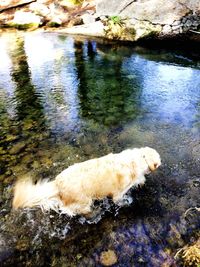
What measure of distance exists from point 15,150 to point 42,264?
8.39ft

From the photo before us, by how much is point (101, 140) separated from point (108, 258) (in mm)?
2618

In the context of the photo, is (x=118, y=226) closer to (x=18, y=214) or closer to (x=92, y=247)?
(x=92, y=247)

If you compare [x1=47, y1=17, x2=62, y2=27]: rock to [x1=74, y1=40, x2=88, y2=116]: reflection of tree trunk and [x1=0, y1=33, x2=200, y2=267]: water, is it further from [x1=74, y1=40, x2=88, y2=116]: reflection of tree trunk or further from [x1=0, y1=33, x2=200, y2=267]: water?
[x1=0, y1=33, x2=200, y2=267]: water

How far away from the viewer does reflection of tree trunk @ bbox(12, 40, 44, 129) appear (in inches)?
266

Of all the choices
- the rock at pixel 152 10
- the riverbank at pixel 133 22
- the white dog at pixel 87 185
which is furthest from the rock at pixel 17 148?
the rock at pixel 152 10

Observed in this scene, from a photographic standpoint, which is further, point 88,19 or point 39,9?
point 39,9

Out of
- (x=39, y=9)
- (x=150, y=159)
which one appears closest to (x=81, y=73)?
(x=150, y=159)

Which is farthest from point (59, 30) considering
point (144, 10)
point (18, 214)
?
point (18, 214)

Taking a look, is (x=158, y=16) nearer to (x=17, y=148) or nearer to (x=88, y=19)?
(x=88, y=19)

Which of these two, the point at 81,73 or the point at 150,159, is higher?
the point at 150,159

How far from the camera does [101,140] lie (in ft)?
18.4

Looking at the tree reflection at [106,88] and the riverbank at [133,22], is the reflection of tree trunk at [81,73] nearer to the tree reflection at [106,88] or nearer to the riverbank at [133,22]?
the tree reflection at [106,88]

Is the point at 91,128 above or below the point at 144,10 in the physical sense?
below

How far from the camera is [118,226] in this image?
3.74 metres
